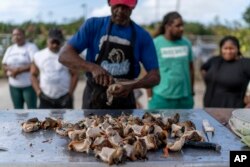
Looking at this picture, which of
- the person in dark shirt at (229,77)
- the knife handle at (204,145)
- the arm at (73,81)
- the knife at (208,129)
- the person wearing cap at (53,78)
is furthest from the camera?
the arm at (73,81)

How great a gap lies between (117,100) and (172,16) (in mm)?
1982

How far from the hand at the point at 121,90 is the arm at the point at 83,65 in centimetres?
7

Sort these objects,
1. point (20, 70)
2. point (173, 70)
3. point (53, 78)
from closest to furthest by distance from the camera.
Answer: point (173, 70) → point (53, 78) → point (20, 70)

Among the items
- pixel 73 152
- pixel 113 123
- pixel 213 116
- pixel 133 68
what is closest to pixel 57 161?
pixel 73 152

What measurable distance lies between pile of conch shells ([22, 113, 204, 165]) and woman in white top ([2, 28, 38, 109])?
405 cm

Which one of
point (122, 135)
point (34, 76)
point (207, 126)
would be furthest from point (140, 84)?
point (34, 76)

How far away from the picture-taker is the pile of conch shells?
7.00 feet

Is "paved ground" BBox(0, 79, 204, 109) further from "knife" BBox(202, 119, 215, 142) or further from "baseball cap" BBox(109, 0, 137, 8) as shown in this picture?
"knife" BBox(202, 119, 215, 142)

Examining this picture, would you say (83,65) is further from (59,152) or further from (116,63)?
(59,152)

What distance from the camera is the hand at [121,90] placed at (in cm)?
330

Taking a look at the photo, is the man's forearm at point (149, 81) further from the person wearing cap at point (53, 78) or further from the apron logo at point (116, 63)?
the person wearing cap at point (53, 78)

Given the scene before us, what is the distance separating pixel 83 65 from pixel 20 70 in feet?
11.6

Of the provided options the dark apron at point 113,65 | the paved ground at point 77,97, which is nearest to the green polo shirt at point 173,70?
the dark apron at point 113,65

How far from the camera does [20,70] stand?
6.74 metres
